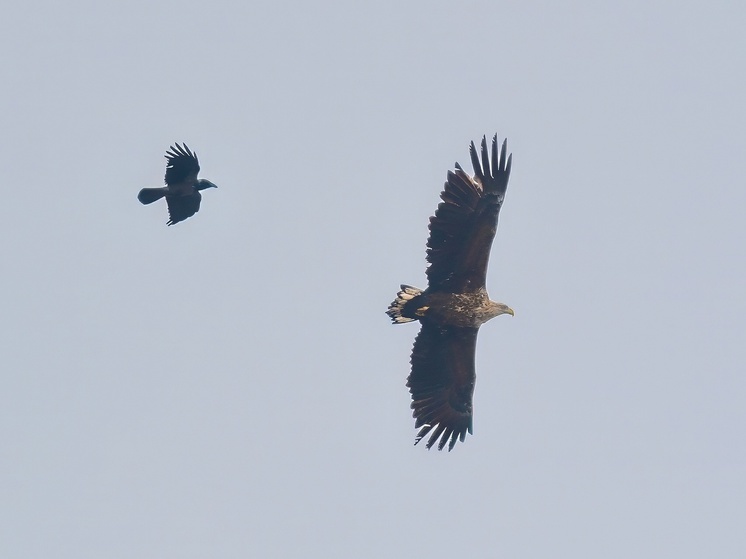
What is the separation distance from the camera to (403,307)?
2316 centimetres

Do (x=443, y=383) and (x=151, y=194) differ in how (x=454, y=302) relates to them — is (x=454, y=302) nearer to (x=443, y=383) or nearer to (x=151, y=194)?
(x=443, y=383)

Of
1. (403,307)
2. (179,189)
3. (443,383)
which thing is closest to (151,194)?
(179,189)

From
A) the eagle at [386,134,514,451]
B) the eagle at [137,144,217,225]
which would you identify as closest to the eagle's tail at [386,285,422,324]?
the eagle at [386,134,514,451]

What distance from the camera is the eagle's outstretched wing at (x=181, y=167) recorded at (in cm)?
2311

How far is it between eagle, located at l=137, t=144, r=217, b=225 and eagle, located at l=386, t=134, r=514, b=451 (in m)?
3.63

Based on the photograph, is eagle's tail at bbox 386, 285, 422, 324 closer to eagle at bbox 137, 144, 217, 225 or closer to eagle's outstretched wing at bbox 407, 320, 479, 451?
eagle's outstretched wing at bbox 407, 320, 479, 451

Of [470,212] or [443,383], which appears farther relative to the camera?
[443,383]

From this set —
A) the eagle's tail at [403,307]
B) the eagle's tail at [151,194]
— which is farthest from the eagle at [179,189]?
the eagle's tail at [403,307]

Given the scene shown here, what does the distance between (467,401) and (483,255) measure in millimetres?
2702

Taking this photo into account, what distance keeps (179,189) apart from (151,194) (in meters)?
0.45

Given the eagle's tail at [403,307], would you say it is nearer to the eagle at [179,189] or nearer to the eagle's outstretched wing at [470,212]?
the eagle's outstretched wing at [470,212]

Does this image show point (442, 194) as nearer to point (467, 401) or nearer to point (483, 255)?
point (483, 255)

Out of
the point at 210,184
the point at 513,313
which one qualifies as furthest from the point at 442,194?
the point at 210,184

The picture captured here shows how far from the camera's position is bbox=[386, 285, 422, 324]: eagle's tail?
23.2 metres
